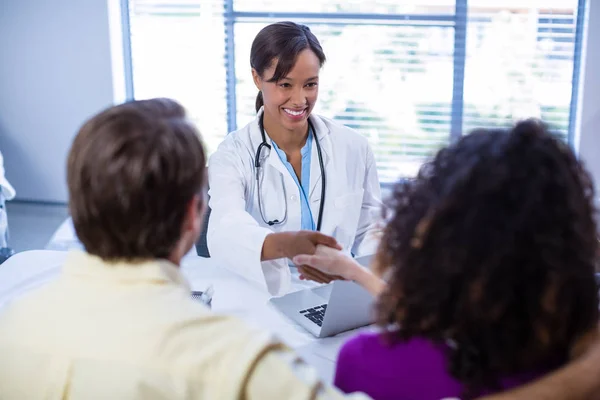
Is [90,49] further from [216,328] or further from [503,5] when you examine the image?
[216,328]

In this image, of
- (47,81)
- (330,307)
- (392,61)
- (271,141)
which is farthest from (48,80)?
(330,307)

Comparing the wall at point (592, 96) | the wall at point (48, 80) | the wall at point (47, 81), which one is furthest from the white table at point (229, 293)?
the wall at point (592, 96)

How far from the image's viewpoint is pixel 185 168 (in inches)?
30.3

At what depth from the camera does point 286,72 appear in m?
1.81

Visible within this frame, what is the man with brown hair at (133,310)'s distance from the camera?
2.29 ft

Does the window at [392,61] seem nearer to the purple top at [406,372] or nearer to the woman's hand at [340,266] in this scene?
the woman's hand at [340,266]

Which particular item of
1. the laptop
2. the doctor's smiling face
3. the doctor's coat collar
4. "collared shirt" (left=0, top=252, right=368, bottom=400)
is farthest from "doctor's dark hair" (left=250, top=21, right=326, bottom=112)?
"collared shirt" (left=0, top=252, right=368, bottom=400)

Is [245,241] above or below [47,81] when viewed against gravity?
below

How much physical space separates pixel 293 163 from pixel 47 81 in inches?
95.9

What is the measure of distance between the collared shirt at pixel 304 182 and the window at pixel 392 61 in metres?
1.72

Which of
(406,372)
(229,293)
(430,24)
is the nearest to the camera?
(406,372)

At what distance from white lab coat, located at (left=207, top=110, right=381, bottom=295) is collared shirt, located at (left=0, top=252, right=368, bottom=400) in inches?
30.2

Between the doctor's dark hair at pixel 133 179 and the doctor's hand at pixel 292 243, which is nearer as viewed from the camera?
the doctor's dark hair at pixel 133 179

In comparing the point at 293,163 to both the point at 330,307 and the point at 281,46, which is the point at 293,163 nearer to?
the point at 281,46
